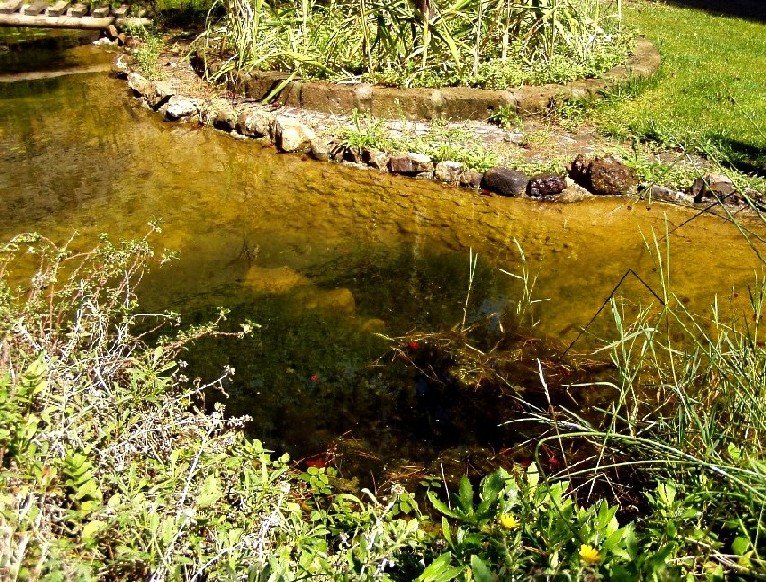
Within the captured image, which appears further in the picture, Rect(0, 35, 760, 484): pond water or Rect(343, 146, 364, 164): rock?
Rect(343, 146, 364, 164): rock

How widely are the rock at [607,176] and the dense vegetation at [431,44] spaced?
1664mm

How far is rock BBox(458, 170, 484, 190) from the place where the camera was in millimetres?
6046

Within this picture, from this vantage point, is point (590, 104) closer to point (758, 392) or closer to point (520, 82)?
point (520, 82)

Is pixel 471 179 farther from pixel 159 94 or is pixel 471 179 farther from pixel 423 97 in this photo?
pixel 159 94

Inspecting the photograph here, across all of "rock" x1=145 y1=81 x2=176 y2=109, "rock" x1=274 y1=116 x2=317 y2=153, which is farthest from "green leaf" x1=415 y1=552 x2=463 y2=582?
"rock" x1=145 y1=81 x2=176 y2=109

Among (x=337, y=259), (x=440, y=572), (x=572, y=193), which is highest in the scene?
(x=440, y=572)

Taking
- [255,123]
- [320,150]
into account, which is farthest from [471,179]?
[255,123]

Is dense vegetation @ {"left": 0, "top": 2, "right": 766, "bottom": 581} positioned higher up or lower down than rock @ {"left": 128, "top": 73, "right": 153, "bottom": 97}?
higher up

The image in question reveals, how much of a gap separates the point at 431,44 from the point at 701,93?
2.85 m

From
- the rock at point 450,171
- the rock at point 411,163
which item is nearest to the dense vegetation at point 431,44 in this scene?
the rock at point 411,163

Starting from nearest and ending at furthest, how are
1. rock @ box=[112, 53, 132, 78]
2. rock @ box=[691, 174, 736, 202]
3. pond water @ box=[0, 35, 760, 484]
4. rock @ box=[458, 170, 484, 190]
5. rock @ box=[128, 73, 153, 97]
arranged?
pond water @ box=[0, 35, 760, 484] → rock @ box=[691, 174, 736, 202] → rock @ box=[458, 170, 484, 190] → rock @ box=[128, 73, 153, 97] → rock @ box=[112, 53, 132, 78]

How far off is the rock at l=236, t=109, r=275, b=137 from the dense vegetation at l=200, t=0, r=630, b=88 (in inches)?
26.3

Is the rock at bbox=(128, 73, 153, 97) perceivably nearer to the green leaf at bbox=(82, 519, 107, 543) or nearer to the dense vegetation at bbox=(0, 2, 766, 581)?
the dense vegetation at bbox=(0, 2, 766, 581)

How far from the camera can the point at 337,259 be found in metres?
5.05
